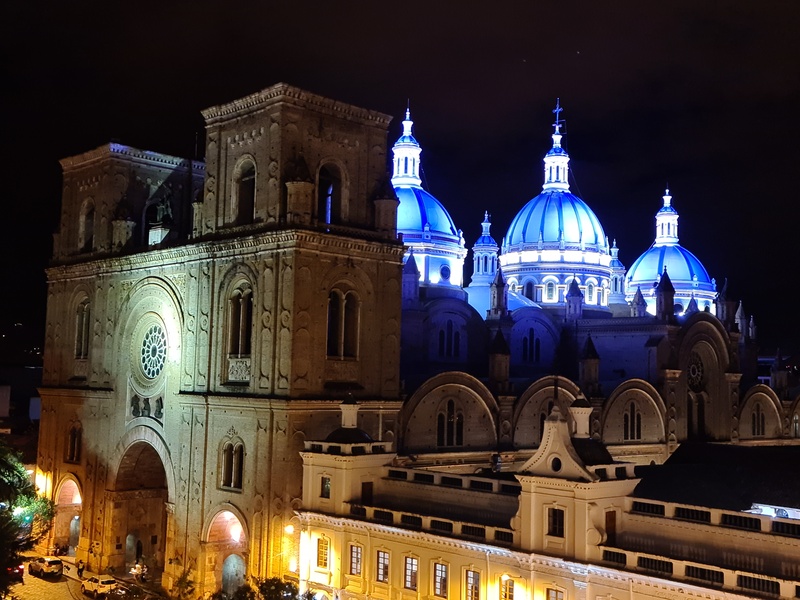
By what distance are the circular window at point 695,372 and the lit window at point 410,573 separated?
36944 mm

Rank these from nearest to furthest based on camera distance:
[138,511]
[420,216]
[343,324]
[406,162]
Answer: [343,324]
[138,511]
[420,216]
[406,162]

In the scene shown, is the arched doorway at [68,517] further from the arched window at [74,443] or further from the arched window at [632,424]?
the arched window at [632,424]

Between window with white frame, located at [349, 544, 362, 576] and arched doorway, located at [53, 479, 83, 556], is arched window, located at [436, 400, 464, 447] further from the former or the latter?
arched doorway, located at [53, 479, 83, 556]

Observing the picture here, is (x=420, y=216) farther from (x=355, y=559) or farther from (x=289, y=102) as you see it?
(x=355, y=559)

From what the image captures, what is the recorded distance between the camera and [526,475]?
102 feet

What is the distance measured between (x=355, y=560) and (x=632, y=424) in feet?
96.0

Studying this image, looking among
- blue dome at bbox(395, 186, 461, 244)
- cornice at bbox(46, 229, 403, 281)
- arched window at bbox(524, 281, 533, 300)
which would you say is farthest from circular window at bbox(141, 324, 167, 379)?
arched window at bbox(524, 281, 533, 300)

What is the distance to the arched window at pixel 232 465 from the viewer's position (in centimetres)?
4278

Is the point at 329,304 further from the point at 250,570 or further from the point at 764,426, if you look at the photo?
the point at 764,426

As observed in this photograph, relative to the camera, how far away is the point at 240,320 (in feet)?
144

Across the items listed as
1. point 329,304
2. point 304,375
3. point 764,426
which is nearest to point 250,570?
point 304,375

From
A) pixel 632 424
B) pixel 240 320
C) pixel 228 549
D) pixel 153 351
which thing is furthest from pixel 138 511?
pixel 632 424

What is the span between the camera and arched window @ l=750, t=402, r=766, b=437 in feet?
234

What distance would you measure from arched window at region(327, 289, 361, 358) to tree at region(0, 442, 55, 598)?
44.9 ft
